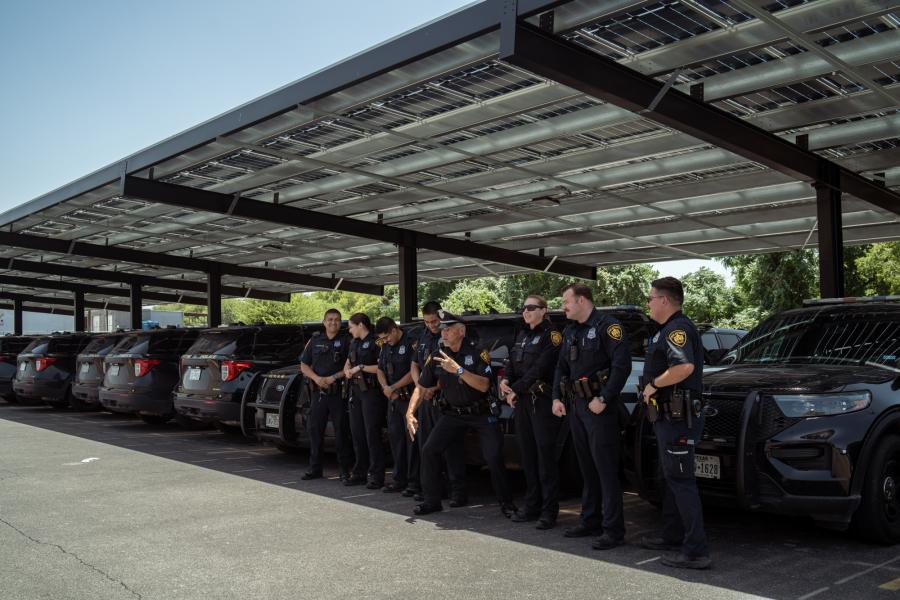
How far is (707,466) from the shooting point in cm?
600

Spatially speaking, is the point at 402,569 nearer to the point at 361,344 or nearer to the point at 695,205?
the point at 361,344

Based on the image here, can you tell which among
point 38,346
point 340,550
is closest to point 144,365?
point 38,346

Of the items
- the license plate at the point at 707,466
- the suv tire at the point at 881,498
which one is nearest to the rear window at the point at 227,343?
the license plate at the point at 707,466

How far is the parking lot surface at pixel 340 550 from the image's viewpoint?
506 centimetres

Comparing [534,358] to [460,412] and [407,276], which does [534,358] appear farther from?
[407,276]

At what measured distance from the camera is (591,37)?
8398mm

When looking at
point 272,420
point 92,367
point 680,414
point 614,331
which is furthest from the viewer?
point 92,367

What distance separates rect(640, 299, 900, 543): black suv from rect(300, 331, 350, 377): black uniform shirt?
3897mm

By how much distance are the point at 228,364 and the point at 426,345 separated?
4.57m

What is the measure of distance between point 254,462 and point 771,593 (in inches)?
280

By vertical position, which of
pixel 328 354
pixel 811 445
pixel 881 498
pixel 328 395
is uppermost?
pixel 328 354

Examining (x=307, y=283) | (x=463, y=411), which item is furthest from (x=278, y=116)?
(x=307, y=283)

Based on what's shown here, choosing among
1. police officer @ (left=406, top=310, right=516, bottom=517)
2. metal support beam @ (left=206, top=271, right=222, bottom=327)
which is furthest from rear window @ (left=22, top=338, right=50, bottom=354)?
police officer @ (left=406, top=310, right=516, bottom=517)

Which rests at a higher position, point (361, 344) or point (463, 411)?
point (361, 344)
